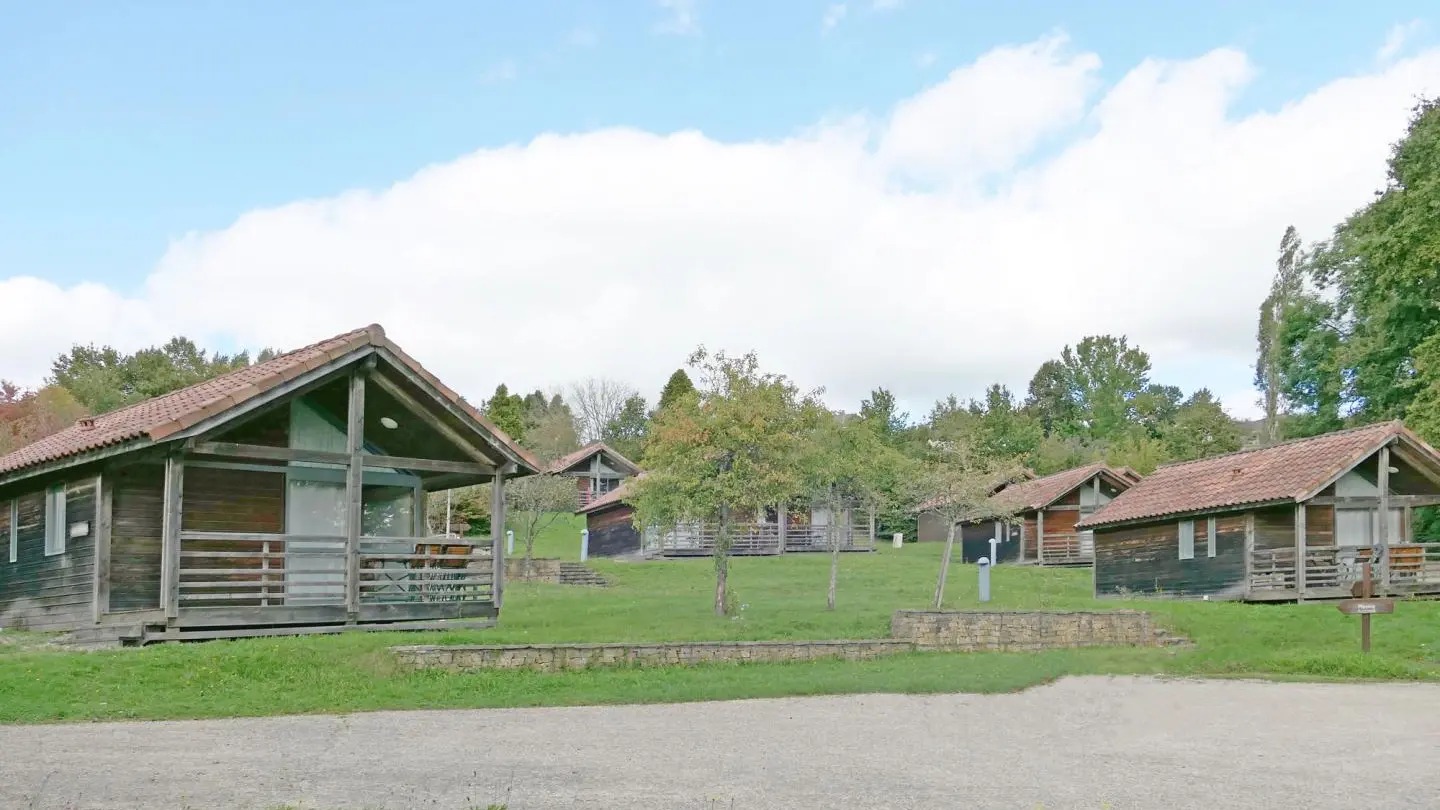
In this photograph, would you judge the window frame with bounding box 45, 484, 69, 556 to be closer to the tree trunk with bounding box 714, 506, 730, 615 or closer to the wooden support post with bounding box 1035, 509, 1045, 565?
the tree trunk with bounding box 714, 506, 730, 615

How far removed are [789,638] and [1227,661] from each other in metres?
7.71

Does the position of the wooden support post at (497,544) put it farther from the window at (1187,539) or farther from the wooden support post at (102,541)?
the window at (1187,539)

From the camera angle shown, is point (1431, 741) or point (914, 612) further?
point (914, 612)

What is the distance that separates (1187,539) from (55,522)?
1079 inches

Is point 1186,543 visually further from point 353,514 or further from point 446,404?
point 353,514

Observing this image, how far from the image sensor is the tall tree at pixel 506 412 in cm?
7381

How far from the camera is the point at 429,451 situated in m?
24.1

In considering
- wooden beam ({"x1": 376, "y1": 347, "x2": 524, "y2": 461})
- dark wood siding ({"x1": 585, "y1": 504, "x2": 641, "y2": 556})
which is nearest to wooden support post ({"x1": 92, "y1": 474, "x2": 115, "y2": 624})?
wooden beam ({"x1": 376, "y1": 347, "x2": 524, "y2": 461})

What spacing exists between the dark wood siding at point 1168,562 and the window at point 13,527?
27.5 metres

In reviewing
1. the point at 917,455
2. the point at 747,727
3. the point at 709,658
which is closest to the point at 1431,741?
the point at 747,727

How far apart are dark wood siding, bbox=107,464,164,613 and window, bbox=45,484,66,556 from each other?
195 centimetres

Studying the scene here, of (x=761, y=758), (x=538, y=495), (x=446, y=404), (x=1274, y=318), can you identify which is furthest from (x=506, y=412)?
(x=761, y=758)

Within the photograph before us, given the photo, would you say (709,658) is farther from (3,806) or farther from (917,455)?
(917,455)

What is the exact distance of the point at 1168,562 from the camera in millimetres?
35500
